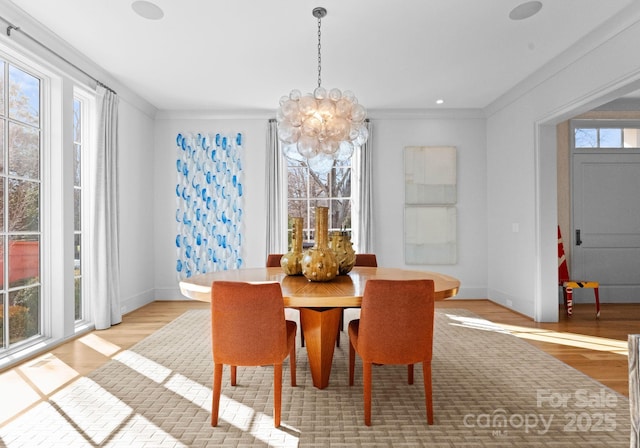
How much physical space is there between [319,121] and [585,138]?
14.8 ft

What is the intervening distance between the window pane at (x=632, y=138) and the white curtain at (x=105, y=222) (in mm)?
6759

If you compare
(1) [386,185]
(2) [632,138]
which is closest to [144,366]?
(1) [386,185]

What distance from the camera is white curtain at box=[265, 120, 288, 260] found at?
5602 mm

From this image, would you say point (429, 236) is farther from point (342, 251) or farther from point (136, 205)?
point (136, 205)

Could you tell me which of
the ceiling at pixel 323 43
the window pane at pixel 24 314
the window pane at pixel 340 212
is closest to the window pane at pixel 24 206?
the window pane at pixel 24 314

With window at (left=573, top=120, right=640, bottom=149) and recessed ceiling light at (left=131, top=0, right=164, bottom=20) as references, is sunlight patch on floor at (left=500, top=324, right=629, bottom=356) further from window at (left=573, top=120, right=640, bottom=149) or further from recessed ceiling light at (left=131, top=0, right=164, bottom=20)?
recessed ceiling light at (left=131, top=0, right=164, bottom=20)

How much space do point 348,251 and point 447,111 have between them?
3.80m

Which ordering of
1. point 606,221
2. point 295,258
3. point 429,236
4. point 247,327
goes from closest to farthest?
point 247,327 → point 295,258 → point 606,221 → point 429,236

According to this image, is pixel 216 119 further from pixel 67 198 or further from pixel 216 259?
pixel 67 198

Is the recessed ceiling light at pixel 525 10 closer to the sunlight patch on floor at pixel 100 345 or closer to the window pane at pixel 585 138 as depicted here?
the window pane at pixel 585 138

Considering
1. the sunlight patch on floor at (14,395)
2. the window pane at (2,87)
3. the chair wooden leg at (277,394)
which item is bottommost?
the sunlight patch on floor at (14,395)

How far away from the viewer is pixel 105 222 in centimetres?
423

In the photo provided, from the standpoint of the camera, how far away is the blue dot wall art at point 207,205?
18.6ft

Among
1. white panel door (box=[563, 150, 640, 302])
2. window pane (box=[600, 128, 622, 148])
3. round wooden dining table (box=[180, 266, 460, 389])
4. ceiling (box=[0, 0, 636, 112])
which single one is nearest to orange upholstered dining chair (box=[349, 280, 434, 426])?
round wooden dining table (box=[180, 266, 460, 389])
